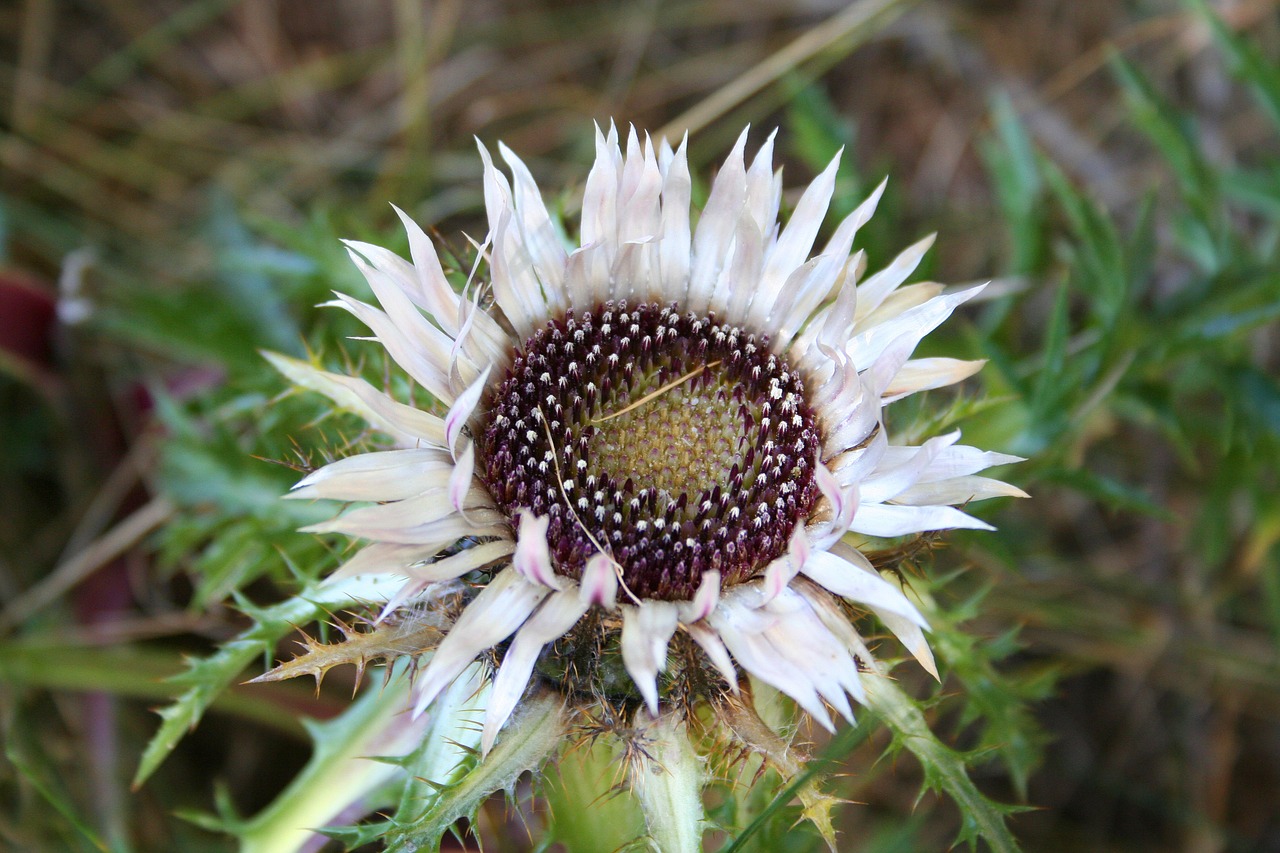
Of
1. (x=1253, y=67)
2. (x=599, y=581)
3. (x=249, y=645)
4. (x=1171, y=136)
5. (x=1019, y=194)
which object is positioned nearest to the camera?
(x=599, y=581)

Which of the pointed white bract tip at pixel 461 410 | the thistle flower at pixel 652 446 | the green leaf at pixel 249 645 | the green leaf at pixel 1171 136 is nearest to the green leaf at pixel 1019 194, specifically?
the green leaf at pixel 1171 136

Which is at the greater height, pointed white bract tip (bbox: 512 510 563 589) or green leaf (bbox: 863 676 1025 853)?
pointed white bract tip (bbox: 512 510 563 589)

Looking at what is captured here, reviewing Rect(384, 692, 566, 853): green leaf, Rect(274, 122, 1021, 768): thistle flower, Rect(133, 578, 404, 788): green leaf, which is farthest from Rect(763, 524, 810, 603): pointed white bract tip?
Rect(133, 578, 404, 788): green leaf

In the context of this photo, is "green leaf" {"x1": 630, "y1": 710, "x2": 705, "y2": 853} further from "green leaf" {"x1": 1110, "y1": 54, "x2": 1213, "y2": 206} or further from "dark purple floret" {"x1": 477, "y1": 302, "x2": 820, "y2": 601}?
"green leaf" {"x1": 1110, "y1": 54, "x2": 1213, "y2": 206}

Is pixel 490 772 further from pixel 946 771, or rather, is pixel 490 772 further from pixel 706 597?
pixel 946 771

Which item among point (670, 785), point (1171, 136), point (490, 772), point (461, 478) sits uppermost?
point (1171, 136)

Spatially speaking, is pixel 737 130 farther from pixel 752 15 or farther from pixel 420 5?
pixel 420 5

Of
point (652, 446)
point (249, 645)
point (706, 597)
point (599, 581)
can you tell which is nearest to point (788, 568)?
point (706, 597)

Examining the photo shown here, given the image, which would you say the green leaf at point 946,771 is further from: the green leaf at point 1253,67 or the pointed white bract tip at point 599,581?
the green leaf at point 1253,67
